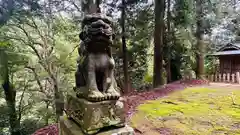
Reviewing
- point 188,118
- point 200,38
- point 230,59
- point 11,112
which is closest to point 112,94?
point 188,118

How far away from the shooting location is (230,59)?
1109 centimetres

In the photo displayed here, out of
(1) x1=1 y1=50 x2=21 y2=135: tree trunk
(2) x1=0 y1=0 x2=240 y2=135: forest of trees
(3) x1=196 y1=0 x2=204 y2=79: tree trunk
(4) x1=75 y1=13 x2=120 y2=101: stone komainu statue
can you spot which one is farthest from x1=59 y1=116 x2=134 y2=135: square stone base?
(3) x1=196 y1=0 x2=204 y2=79: tree trunk

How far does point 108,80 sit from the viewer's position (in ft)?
6.27

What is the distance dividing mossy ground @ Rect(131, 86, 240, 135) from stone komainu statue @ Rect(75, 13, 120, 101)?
1.27 m

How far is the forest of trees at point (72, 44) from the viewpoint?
7.21m

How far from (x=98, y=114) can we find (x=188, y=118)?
226 cm

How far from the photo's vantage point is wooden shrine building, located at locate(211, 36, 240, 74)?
10742 mm

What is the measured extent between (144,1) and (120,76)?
4.09 m

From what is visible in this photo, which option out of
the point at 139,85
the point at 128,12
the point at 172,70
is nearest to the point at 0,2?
the point at 128,12

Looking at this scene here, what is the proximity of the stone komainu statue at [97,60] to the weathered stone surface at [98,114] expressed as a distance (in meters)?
0.06

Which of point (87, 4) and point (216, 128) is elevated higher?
point (87, 4)

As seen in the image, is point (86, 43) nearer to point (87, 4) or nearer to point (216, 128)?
point (216, 128)

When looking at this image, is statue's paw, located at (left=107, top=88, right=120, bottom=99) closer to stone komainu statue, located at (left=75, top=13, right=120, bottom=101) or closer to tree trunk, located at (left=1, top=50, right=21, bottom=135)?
stone komainu statue, located at (left=75, top=13, right=120, bottom=101)

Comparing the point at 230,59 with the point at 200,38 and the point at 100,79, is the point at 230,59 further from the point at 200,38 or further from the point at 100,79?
the point at 100,79
